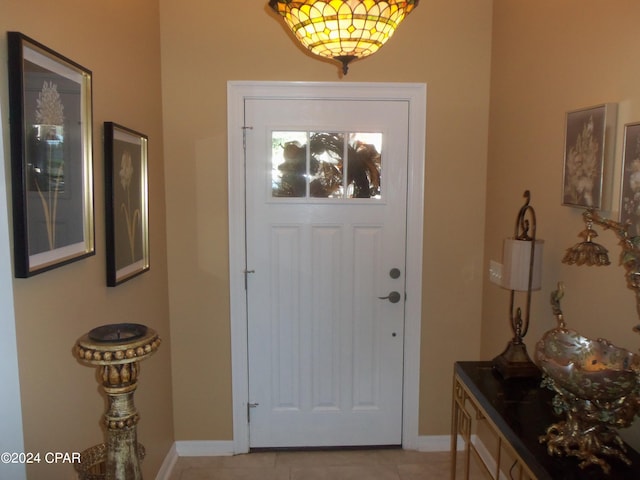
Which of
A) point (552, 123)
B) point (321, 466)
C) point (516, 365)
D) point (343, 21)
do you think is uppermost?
point (343, 21)

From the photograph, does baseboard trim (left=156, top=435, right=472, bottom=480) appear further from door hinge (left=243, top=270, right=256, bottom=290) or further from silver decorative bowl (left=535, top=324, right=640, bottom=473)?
silver decorative bowl (left=535, top=324, right=640, bottom=473)

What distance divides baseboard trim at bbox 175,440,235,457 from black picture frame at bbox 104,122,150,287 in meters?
1.21

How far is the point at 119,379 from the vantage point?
1.12 metres

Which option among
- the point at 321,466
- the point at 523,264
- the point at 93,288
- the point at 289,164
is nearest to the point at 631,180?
the point at 523,264

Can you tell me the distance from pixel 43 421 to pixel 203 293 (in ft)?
4.73

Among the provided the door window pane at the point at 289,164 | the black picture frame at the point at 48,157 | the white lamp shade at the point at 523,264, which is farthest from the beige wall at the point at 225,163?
the black picture frame at the point at 48,157

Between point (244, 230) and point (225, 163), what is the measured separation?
388mm

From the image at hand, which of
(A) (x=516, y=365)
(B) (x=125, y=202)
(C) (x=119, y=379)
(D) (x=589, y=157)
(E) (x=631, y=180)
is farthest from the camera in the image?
(B) (x=125, y=202)

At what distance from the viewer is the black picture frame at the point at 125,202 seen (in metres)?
1.88

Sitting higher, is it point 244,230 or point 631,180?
point 631,180

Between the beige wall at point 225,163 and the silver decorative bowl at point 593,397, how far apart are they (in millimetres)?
1475

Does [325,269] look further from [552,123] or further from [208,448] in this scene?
[552,123]

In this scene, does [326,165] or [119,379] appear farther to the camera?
[326,165]

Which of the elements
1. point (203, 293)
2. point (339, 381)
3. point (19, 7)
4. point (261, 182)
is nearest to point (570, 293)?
point (339, 381)
